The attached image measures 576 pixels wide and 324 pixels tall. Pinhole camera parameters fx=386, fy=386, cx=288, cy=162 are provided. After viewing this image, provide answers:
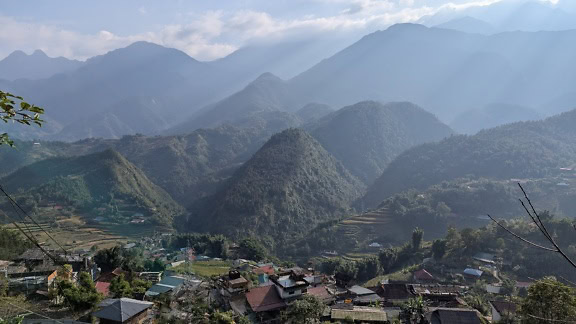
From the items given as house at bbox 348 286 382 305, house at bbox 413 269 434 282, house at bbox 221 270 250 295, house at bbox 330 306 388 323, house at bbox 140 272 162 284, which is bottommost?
house at bbox 413 269 434 282

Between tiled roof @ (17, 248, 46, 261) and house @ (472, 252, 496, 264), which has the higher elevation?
tiled roof @ (17, 248, 46, 261)

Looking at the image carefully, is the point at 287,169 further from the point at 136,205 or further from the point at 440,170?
the point at 440,170

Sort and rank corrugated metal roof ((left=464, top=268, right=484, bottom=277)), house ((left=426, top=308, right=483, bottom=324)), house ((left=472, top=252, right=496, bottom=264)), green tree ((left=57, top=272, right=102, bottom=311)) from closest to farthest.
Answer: green tree ((left=57, top=272, right=102, bottom=311)) → house ((left=426, top=308, right=483, bottom=324)) → corrugated metal roof ((left=464, top=268, right=484, bottom=277)) → house ((left=472, top=252, right=496, bottom=264))

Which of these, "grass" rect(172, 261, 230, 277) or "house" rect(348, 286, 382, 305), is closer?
"house" rect(348, 286, 382, 305)

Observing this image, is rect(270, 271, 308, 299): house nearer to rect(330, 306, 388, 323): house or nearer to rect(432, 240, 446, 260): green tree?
rect(330, 306, 388, 323): house

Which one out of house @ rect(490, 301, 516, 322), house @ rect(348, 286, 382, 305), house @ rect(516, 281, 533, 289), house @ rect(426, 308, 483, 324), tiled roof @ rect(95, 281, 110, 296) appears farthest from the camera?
house @ rect(516, 281, 533, 289)

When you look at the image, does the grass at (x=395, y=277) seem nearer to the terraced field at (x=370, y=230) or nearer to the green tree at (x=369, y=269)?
the green tree at (x=369, y=269)

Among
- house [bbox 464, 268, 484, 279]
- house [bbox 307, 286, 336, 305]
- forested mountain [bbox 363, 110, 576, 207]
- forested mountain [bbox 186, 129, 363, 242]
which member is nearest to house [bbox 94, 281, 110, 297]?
house [bbox 307, 286, 336, 305]
